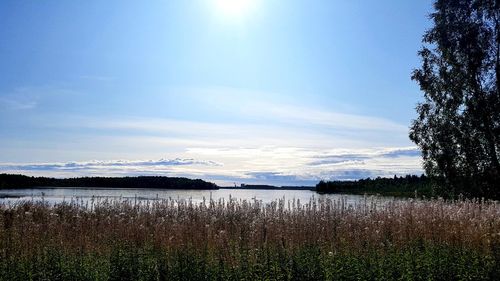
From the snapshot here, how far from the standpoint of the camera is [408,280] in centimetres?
891

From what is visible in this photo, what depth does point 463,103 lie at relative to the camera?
97.6 feet

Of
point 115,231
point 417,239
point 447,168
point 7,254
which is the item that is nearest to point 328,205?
point 417,239

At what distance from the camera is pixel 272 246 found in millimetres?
10414

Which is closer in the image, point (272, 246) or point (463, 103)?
point (272, 246)

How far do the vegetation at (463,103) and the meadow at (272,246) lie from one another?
54.1 feet

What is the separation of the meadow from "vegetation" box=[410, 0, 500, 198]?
16.5 meters

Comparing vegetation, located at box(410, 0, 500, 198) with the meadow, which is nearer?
the meadow

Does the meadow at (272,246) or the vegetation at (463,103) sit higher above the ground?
the vegetation at (463,103)

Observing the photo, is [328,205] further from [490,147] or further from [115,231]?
[490,147]

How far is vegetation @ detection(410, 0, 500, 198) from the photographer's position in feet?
94.2

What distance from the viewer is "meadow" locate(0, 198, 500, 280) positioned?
30.7ft

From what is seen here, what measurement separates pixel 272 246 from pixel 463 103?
22846 mm

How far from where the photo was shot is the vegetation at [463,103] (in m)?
28.7

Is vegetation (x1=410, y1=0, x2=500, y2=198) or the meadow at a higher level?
vegetation (x1=410, y1=0, x2=500, y2=198)
